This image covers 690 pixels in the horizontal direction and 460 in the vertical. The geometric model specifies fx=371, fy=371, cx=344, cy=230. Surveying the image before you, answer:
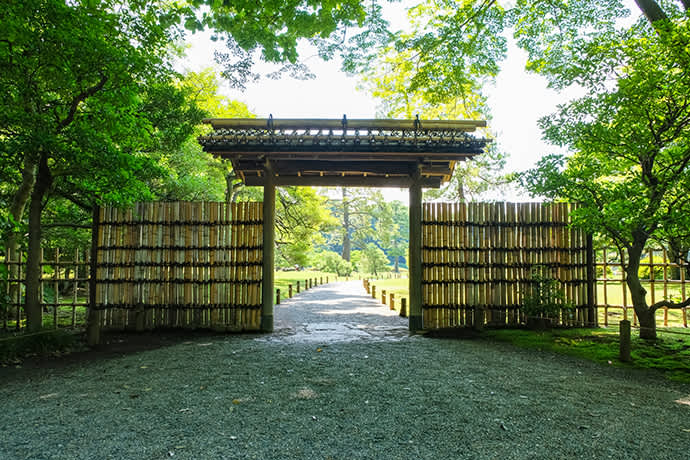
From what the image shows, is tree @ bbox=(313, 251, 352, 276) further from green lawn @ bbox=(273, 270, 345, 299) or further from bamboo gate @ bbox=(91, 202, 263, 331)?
bamboo gate @ bbox=(91, 202, 263, 331)

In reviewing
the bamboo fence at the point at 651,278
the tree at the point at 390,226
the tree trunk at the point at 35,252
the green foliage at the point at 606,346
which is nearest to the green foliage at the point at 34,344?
the tree trunk at the point at 35,252

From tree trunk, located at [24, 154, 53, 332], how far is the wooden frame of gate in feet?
9.02

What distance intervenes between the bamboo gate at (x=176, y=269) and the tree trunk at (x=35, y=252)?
979mm

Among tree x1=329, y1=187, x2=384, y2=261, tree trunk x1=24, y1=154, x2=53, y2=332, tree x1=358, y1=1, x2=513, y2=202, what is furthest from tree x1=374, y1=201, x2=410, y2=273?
tree trunk x1=24, y1=154, x2=53, y2=332

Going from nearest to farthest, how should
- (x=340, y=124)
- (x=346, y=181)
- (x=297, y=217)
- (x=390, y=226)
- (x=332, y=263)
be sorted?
(x=340, y=124)
(x=346, y=181)
(x=297, y=217)
(x=332, y=263)
(x=390, y=226)

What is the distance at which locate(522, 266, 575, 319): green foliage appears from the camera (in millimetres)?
7309

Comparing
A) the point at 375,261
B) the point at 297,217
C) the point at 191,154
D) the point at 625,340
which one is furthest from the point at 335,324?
the point at 375,261

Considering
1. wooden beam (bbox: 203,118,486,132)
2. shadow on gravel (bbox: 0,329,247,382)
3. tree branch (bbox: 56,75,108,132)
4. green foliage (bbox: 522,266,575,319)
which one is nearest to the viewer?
shadow on gravel (bbox: 0,329,247,382)

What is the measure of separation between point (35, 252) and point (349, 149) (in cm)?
600

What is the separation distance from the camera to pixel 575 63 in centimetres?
654

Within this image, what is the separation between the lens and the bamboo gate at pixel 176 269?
7625 mm

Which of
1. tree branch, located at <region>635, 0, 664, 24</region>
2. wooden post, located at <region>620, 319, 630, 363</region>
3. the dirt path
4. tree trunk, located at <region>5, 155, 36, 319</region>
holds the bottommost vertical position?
the dirt path

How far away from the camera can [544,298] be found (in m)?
7.44

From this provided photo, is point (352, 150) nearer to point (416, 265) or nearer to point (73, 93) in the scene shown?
point (416, 265)
